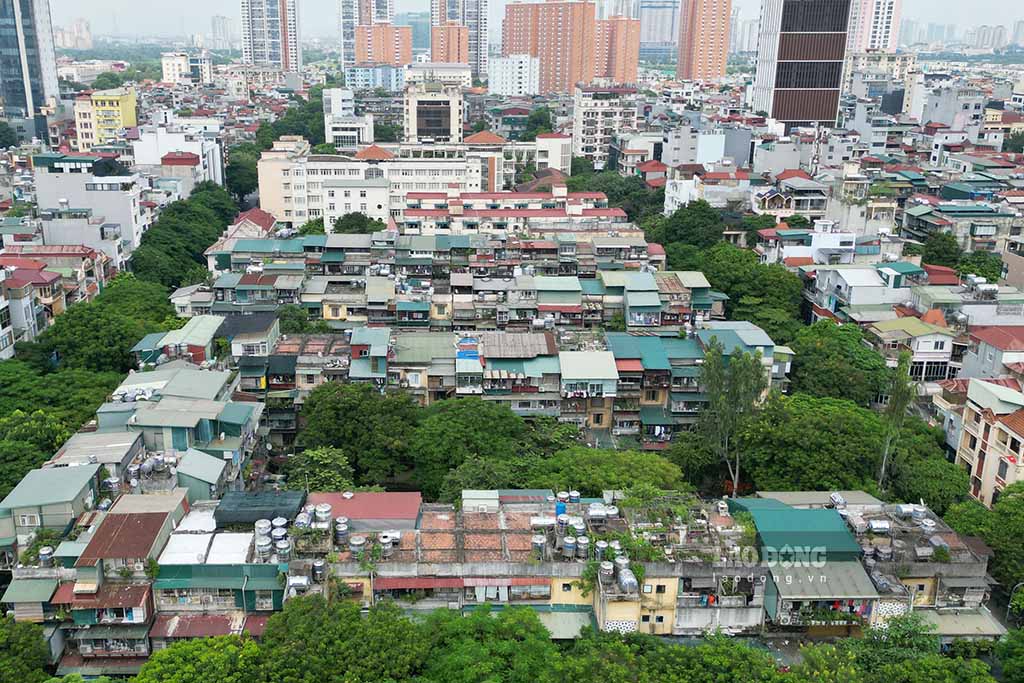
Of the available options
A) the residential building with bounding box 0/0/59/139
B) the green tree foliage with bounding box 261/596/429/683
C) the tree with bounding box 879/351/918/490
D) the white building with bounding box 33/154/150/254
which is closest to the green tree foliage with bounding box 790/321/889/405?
the tree with bounding box 879/351/918/490

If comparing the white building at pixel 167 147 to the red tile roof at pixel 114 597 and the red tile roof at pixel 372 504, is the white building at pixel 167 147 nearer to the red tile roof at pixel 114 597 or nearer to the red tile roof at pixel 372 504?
the red tile roof at pixel 372 504

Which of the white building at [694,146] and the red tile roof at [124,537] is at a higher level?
the white building at [694,146]

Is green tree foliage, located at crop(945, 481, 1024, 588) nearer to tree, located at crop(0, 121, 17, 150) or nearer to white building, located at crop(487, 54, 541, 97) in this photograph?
tree, located at crop(0, 121, 17, 150)

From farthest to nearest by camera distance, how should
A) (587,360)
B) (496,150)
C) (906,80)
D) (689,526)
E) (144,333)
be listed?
(906,80), (496,150), (144,333), (587,360), (689,526)

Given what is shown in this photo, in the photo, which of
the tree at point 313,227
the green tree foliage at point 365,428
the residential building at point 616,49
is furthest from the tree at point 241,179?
the residential building at point 616,49

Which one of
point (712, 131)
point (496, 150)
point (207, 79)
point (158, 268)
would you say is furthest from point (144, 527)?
point (207, 79)

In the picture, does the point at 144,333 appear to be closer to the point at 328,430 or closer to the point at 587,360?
the point at 328,430

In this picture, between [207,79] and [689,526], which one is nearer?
[689,526]

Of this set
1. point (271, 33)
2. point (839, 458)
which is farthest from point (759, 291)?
point (271, 33)
